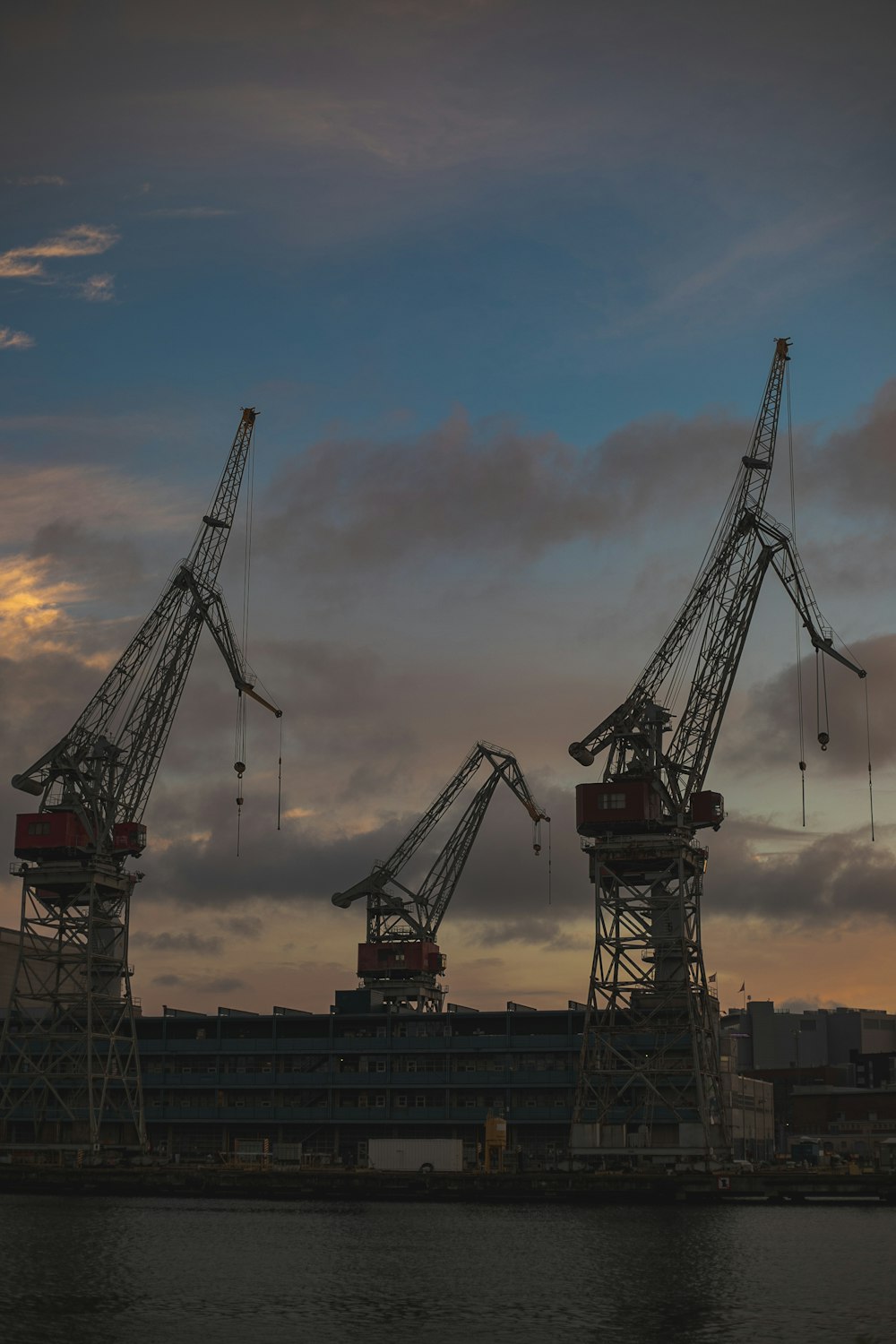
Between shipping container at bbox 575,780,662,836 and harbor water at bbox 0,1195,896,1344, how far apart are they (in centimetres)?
3366

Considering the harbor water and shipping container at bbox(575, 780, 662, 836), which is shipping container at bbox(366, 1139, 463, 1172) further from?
shipping container at bbox(575, 780, 662, 836)

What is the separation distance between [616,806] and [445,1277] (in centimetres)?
6209

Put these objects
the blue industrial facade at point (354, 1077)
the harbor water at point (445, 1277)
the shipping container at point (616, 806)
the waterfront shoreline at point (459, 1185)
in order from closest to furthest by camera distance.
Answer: the harbor water at point (445, 1277) → the waterfront shoreline at point (459, 1185) → the shipping container at point (616, 806) → the blue industrial facade at point (354, 1077)

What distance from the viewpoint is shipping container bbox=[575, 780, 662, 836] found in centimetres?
13200

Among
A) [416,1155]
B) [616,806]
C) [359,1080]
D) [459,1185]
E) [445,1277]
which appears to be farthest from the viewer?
[359,1080]

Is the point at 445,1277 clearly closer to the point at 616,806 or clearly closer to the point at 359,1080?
the point at 616,806

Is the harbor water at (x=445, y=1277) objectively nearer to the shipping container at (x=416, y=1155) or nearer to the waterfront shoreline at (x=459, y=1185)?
the waterfront shoreline at (x=459, y=1185)

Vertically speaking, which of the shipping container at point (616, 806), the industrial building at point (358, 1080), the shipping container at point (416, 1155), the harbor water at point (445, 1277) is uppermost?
the shipping container at point (616, 806)

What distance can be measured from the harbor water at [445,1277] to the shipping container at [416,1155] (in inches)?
970

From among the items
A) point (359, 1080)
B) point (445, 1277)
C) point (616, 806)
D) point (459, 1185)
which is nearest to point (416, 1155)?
point (459, 1185)

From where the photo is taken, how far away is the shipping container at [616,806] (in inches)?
5197

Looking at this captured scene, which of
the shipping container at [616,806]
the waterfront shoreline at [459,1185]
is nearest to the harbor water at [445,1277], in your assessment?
the waterfront shoreline at [459,1185]

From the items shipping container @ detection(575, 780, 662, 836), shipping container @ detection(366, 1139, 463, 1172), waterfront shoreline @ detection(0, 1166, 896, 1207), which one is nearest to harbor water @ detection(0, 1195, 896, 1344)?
waterfront shoreline @ detection(0, 1166, 896, 1207)

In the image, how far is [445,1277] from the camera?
7469 centimetres
